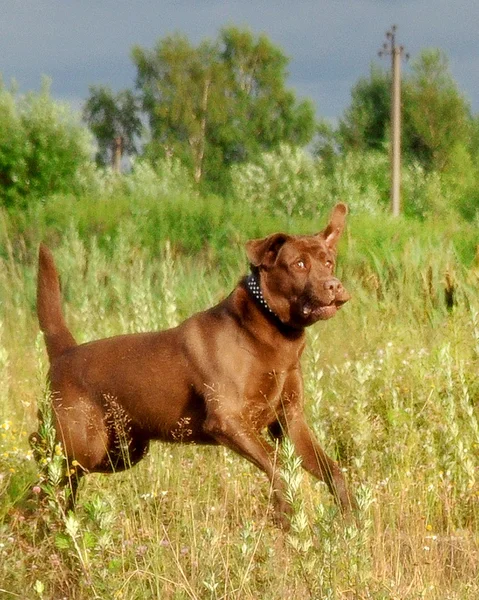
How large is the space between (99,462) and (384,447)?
1497 millimetres

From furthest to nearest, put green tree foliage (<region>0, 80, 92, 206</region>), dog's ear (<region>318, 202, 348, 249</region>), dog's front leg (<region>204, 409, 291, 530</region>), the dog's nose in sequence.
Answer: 1. green tree foliage (<region>0, 80, 92, 206</region>)
2. dog's ear (<region>318, 202, 348, 249</region>)
3. the dog's nose
4. dog's front leg (<region>204, 409, 291, 530</region>)

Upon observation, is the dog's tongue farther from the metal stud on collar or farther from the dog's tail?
the dog's tail

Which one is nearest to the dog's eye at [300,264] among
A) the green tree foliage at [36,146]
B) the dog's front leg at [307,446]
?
the dog's front leg at [307,446]

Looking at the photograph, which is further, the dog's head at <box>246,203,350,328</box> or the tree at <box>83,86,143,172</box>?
the tree at <box>83,86,143,172</box>

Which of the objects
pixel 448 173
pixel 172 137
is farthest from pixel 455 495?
pixel 172 137

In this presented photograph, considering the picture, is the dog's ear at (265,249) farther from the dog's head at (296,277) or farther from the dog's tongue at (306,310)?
the dog's tongue at (306,310)

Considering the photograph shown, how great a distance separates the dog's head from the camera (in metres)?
4.71

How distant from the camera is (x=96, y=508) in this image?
129 inches

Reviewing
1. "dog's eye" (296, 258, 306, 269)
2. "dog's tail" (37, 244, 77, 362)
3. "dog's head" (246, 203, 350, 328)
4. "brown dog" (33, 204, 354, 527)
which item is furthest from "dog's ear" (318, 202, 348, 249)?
"dog's tail" (37, 244, 77, 362)

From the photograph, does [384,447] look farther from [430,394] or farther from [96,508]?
[96,508]

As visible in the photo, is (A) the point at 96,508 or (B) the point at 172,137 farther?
(B) the point at 172,137

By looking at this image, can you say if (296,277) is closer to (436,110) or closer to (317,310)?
(317,310)

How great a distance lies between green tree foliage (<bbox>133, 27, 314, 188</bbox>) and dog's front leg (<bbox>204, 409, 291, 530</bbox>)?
40699 millimetres

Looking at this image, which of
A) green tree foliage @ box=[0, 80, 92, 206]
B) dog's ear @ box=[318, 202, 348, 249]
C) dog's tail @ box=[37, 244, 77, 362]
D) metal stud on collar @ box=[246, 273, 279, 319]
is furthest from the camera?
green tree foliage @ box=[0, 80, 92, 206]
